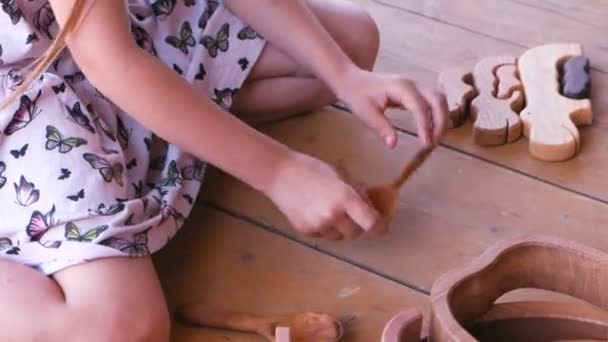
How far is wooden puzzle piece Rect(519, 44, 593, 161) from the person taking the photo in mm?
1077

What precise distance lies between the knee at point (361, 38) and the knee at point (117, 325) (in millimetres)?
391

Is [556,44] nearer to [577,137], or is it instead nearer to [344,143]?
[577,137]

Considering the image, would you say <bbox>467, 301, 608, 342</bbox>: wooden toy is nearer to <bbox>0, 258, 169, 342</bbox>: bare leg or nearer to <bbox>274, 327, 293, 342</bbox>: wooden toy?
<bbox>274, 327, 293, 342</bbox>: wooden toy

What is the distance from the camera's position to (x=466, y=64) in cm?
122

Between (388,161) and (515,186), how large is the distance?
0.13 metres

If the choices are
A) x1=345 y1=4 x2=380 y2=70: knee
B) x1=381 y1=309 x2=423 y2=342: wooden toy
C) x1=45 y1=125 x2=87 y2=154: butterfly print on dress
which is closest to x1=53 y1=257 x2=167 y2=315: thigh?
x1=45 y1=125 x2=87 y2=154: butterfly print on dress

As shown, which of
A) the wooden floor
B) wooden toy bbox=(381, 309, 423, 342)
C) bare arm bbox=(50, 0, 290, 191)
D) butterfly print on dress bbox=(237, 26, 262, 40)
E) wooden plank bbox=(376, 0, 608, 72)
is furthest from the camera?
wooden plank bbox=(376, 0, 608, 72)

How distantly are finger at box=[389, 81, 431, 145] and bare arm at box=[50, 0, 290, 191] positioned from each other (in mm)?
136

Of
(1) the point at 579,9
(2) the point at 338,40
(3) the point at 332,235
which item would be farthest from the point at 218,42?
(1) the point at 579,9

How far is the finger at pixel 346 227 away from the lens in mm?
877

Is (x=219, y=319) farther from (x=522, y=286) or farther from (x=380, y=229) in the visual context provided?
(x=522, y=286)

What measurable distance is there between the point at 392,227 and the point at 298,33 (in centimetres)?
21

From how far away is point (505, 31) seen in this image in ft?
4.20

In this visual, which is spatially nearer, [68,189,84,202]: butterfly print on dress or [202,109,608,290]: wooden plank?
[68,189,84,202]: butterfly print on dress
